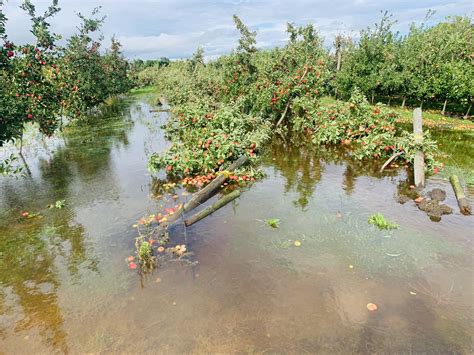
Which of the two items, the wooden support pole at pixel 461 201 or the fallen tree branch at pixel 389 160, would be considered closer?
the wooden support pole at pixel 461 201

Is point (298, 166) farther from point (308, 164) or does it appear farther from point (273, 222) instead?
point (273, 222)

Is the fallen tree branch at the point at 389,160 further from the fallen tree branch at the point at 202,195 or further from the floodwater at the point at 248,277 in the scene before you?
the fallen tree branch at the point at 202,195

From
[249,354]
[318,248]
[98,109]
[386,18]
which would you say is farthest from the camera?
[98,109]

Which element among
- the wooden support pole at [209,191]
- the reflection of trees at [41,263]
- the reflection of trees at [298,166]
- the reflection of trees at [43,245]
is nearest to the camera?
the reflection of trees at [41,263]

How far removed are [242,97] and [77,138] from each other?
950 cm

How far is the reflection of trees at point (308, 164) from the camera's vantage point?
934cm

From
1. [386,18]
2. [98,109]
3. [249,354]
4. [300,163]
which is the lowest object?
[249,354]

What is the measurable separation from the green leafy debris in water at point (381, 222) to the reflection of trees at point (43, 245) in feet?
20.3

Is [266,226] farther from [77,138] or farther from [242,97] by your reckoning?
[77,138]

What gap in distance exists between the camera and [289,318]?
4.56m

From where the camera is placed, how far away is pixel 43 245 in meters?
6.67

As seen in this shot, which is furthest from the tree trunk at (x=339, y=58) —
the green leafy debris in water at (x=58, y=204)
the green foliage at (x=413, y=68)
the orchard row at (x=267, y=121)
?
the green leafy debris in water at (x=58, y=204)

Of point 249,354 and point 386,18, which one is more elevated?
point 386,18

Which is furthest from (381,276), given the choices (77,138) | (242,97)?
(77,138)
